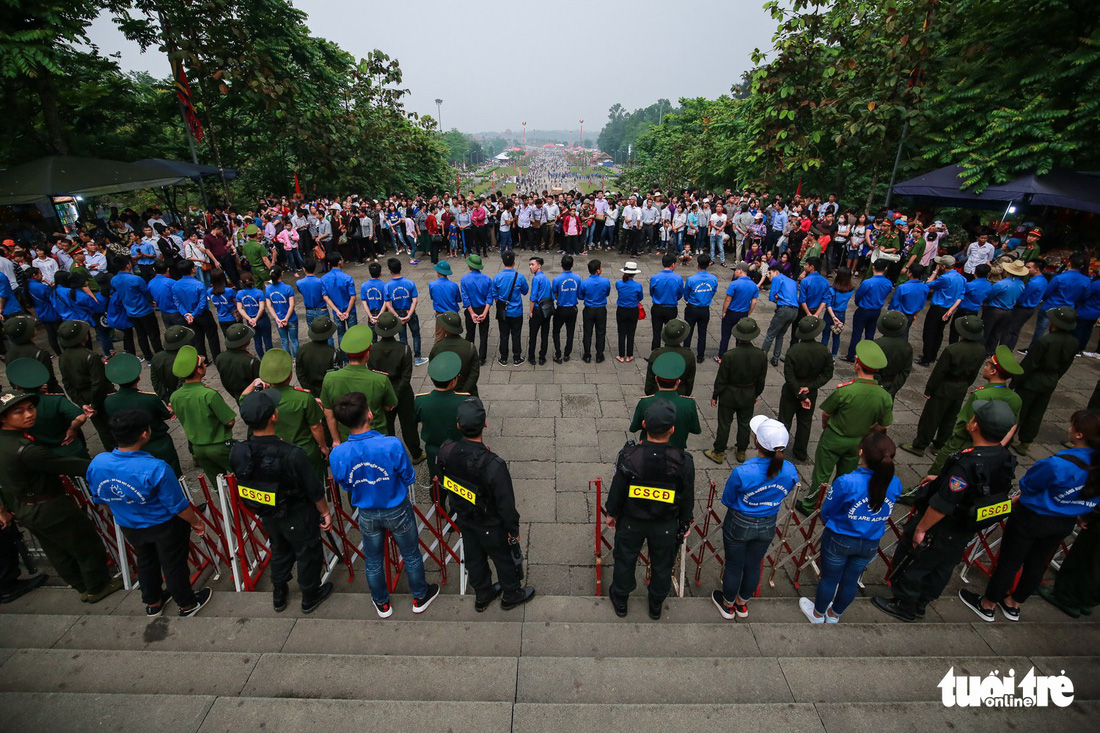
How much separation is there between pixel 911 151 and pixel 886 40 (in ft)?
11.1

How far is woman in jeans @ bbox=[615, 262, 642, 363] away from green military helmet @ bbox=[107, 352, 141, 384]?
590 centimetres

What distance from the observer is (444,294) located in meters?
7.67

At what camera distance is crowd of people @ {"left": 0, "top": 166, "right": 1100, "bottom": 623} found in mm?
3398

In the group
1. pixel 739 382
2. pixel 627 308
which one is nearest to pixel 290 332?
pixel 627 308

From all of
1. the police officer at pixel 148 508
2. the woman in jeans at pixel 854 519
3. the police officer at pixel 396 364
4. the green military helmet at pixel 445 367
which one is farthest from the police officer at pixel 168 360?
the woman in jeans at pixel 854 519

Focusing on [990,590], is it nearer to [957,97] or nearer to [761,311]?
[761,311]

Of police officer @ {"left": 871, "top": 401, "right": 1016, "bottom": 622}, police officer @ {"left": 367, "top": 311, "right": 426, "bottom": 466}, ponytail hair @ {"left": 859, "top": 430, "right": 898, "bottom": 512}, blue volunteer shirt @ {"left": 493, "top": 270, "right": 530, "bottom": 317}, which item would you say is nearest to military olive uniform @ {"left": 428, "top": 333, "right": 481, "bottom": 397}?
police officer @ {"left": 367, "top": 311, "right": 426, "bottom": 466}

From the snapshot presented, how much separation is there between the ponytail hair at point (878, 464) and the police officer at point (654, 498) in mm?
1089

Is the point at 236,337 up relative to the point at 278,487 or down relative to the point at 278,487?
up

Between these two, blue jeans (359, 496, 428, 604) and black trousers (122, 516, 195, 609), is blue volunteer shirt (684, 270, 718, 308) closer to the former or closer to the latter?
blue jeans (359, 496, 428, 604)

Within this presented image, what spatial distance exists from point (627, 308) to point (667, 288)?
33.1 inches

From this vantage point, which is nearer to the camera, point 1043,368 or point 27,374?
point 27,374

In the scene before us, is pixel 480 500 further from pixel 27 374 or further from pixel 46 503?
pixel 27 374

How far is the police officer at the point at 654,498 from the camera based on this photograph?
326cm
